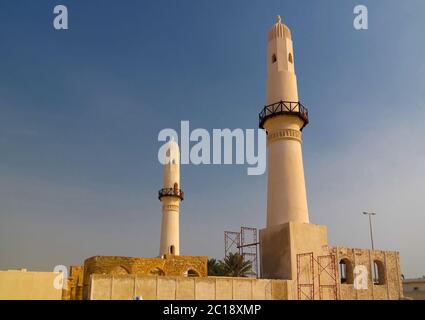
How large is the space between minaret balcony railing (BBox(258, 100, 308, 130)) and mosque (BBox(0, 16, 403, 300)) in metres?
0.07

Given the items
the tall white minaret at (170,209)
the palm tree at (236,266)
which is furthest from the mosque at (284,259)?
the tall white minaret at (170,209)

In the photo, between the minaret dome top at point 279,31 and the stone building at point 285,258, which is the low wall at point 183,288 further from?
the minaret dome top at point 279,31

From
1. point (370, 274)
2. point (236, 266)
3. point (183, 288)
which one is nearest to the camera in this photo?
point (183, 288)

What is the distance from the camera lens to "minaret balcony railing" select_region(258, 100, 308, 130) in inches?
1122

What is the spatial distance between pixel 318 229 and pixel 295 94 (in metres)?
9.52

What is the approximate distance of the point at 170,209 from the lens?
142 ft

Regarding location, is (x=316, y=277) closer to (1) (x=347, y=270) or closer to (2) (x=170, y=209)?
(1) (x=347, y=270)

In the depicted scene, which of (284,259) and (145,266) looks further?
(145,266)

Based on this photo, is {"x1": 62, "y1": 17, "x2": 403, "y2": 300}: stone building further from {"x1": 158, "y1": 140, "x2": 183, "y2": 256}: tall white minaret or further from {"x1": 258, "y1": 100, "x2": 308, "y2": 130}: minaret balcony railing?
{"x1": 158, "y1": 140, "x2": 183, "y2": 256}: tall white minaret

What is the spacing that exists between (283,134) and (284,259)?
8348 millimetres

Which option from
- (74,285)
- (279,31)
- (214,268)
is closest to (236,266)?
(214,268)

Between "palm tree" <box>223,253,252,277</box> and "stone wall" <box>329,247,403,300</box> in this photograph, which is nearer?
"stone wall" <box>329,247,403,300</box>

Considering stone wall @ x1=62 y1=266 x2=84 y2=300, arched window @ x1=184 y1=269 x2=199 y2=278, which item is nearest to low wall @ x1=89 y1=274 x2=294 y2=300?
stone wall @ x1=62 y1=266 x2=84 y2=300
